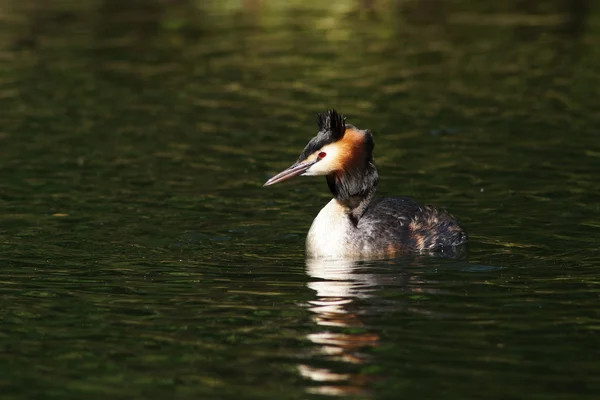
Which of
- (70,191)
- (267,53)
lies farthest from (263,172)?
(267,53)

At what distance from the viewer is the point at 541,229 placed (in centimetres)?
1559

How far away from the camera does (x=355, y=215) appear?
15008 millimetres

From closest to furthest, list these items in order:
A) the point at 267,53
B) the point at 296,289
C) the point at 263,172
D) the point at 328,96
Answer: the point at 296,289 < the point at 263,172 < the point at 328,96 < the point at 267,53

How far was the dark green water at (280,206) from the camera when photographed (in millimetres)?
10633

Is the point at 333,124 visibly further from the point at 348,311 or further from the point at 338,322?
the point at 338,322

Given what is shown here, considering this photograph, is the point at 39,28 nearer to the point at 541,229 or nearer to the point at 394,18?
the point at 394,18

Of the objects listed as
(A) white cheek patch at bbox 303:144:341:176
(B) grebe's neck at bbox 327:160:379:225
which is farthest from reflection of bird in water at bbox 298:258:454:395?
(A) white cheek patch at bbox 303:144:341:176

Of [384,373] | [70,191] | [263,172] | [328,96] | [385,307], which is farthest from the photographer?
[328,96]

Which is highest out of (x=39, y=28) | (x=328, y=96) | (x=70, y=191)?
(x=39, y=28)

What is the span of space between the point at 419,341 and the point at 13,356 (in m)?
3.50

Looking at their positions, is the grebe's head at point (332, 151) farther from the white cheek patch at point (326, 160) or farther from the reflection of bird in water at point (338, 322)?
the reflection of bird in water at point (338, 322)

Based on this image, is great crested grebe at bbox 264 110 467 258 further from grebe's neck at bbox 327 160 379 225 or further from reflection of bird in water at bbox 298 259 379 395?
reflection of bird in water at bbox 298 259 379 395

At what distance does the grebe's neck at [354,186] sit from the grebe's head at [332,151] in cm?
7

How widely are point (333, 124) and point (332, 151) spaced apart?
306 millimetres
